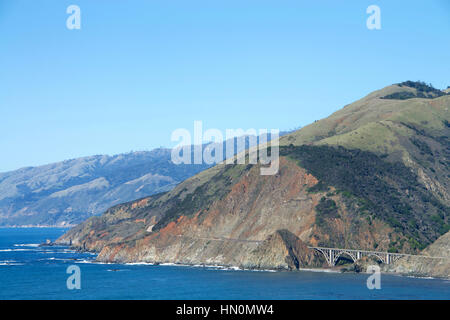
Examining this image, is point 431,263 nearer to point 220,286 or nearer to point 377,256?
point 377,256

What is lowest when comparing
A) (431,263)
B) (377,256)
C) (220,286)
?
(220,286)

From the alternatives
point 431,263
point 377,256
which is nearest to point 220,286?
point 377,256

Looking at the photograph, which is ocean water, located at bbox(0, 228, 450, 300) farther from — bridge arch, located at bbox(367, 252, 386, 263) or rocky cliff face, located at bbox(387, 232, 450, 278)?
bridge arch, located at bbox(367, 252, 386, 263)

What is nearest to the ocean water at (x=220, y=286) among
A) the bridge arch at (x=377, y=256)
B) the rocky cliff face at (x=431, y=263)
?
the rocky cliff face at (x=431, y=263)

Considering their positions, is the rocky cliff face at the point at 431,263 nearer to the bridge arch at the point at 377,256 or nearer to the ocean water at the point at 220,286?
the bridge arch at the point at 377,256

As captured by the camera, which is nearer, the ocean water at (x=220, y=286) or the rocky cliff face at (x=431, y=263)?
the ocean water at (x=220, y=286)

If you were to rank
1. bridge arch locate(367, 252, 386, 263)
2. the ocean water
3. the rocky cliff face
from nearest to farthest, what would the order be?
the ocean water < the rocky cliff face < bridge arch locate(367, 252, 386, 263)

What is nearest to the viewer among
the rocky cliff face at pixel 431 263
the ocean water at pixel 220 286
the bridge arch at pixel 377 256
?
the ocean water at pixel 220 286

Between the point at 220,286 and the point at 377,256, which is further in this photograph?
the point at 377,256

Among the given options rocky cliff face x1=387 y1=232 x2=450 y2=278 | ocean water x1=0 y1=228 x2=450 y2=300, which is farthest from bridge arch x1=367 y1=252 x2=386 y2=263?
ocean water x1=0 y1=228 x2=450 y2=300
